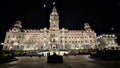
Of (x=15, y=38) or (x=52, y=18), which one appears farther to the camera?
(x=52, y=18)

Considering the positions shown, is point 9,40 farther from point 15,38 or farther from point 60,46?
point 60,46

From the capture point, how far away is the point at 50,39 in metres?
85.7

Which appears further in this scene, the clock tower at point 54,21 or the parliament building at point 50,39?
the clock tower at point 54,21

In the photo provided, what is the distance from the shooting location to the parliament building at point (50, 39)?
83.5 metres

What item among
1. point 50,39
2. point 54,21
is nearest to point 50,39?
point 50,39

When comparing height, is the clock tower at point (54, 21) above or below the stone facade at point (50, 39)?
above

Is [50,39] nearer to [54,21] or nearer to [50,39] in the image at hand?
[50,39]

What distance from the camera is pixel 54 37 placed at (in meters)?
86.8

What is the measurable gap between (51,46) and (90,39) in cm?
3648

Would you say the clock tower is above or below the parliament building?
above

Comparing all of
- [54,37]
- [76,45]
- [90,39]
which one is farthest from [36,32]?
[90,39]

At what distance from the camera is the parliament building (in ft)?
274

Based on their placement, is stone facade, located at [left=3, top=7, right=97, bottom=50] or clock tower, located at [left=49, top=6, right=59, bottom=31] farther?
clock tower, located at [left=49, top=6, right=59, bottom=31]

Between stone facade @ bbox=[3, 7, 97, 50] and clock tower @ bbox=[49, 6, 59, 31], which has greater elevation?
clock tower @ bbox=[49, 6, 59, 31]
